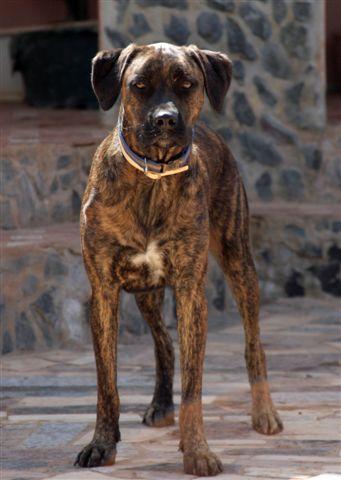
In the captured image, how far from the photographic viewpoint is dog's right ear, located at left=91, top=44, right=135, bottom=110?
5824 mm

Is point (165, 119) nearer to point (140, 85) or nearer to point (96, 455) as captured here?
point (140, 85)

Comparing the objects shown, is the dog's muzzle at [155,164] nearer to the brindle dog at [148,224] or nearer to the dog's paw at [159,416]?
the brindle dog at [148,224]

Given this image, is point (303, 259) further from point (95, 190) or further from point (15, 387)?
point (95, 190)

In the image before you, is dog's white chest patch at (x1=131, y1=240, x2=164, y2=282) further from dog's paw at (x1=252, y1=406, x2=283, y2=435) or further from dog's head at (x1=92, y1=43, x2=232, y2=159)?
dog's paw at (x1=252, y1=406, x2=283, y2=435)

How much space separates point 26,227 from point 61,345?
934mm

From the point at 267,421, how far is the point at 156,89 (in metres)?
1.85

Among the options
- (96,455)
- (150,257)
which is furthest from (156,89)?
(96,455)

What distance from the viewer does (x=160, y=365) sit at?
22.1ft

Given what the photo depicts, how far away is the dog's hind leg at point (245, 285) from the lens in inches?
263

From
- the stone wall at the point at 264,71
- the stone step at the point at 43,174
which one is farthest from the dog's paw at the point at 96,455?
the stone wall at the point at 264,71

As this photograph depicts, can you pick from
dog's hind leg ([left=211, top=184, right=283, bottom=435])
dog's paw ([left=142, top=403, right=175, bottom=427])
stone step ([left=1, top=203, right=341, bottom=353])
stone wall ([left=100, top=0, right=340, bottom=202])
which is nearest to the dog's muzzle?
dog's hind leg ([left=211, top=184, right=283, bottom=435])

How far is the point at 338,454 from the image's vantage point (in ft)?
19.7

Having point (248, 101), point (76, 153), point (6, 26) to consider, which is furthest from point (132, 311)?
point (6, 26)

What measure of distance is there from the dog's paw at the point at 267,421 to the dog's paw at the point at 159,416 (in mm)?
420
